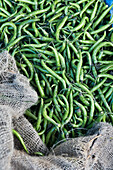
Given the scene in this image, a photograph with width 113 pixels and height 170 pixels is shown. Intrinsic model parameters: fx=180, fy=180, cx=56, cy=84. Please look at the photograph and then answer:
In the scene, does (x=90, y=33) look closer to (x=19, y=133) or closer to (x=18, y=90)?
(x=18, y=90)

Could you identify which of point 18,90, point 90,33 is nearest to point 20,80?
point 18,90

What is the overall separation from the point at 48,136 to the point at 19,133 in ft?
1.64

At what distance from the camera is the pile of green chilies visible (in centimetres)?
286

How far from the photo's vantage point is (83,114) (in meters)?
2.88

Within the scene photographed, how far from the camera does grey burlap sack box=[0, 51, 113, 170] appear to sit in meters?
2.11

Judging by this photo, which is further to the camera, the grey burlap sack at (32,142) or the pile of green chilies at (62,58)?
the pile of green chilies at (62,58)

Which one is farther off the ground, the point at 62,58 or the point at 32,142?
the point at 62,58

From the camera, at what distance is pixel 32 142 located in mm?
2498

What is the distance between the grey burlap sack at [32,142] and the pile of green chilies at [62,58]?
310mm

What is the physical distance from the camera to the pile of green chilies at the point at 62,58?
9.39 feet

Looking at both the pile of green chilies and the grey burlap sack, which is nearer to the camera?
the grey burlap sack

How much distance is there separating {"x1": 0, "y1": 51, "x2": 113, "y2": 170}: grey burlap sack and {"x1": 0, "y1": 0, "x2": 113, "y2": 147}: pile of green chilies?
310 millimetres

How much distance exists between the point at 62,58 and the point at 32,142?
1398 millimetres

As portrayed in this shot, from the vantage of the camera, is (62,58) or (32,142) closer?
(32,142)
